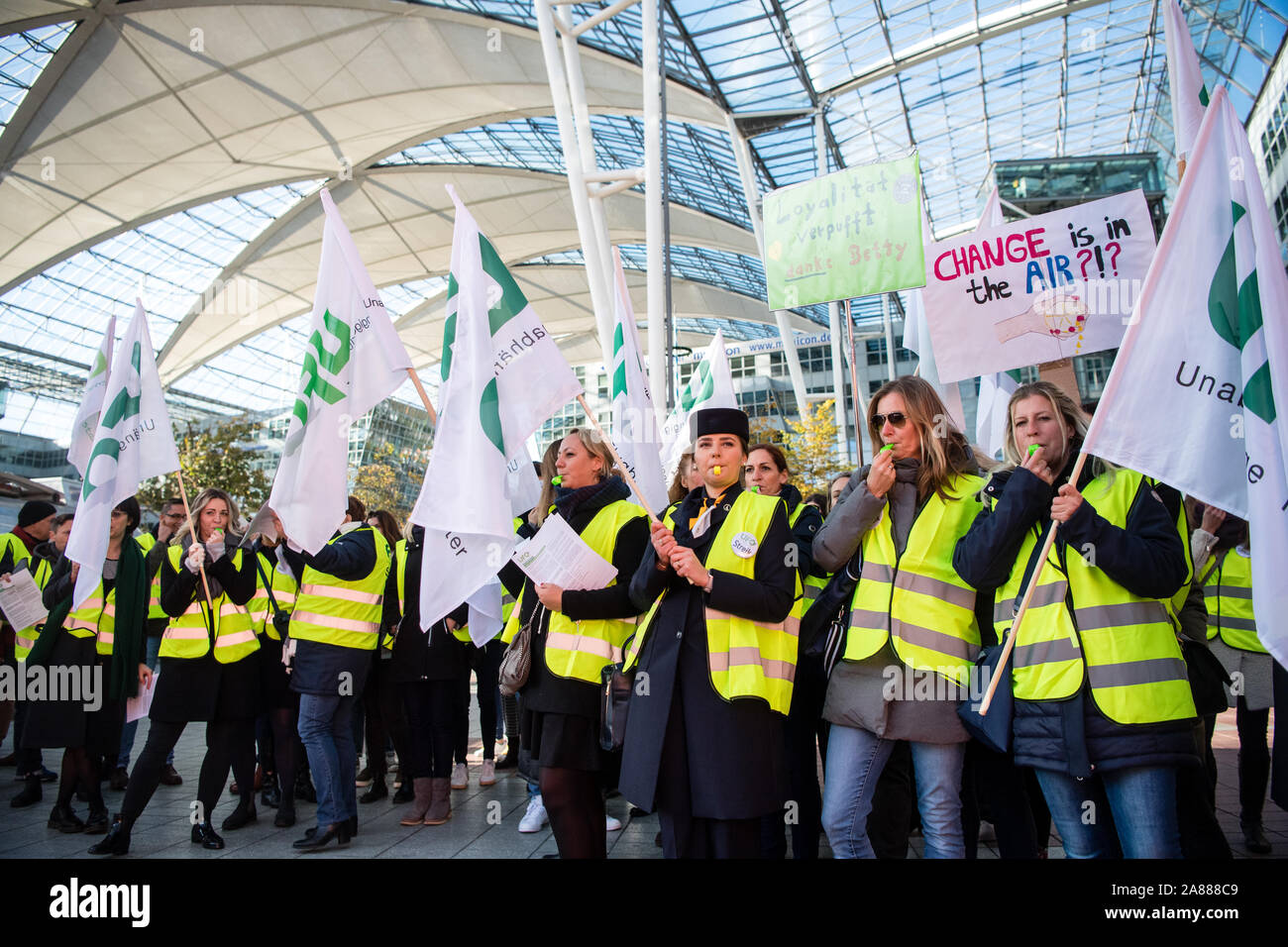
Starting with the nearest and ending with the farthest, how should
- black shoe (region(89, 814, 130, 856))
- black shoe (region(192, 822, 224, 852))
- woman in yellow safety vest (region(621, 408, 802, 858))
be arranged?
woman in yellow safety vest (region(621, 408, 802, 858))
black shoe (region(89, 814, 130, 856))
black shoe (region(192, 822, 224, 852))

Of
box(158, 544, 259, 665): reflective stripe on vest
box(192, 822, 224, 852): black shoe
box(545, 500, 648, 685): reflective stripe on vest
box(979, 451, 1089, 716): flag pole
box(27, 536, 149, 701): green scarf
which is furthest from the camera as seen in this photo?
box(27, 536, 149, 701): green scarf

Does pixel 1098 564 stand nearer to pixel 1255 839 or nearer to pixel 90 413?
pixel 1255 839

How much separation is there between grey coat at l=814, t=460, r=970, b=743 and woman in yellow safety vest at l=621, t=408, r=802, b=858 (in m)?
0.18

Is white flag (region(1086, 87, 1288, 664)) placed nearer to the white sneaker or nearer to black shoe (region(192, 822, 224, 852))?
the white sneaker

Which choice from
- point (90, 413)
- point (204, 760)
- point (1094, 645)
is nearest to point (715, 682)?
point (1094, 645)

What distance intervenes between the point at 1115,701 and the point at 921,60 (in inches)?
963

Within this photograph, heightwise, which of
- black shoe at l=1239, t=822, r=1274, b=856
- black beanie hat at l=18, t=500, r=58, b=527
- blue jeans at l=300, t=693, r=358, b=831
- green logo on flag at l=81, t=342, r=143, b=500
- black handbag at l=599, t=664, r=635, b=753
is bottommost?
black shoe at l=1239, t=822, r=1274, b=856

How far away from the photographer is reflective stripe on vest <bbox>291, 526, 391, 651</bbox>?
488 centimetres

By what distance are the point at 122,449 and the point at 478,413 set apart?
280 centimetres

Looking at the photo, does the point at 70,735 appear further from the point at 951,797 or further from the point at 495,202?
the point at 495,202

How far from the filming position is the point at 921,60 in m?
23.4

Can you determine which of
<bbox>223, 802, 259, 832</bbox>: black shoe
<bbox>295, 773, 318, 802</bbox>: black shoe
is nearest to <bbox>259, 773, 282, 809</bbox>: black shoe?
<bbox>295, 773, 318, 802</bbox>: black shoe

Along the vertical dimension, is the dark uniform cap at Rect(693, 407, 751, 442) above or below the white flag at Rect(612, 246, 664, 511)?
below

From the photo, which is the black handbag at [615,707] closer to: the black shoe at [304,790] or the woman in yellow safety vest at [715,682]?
the woman in yellow safety vest at [715,682]
